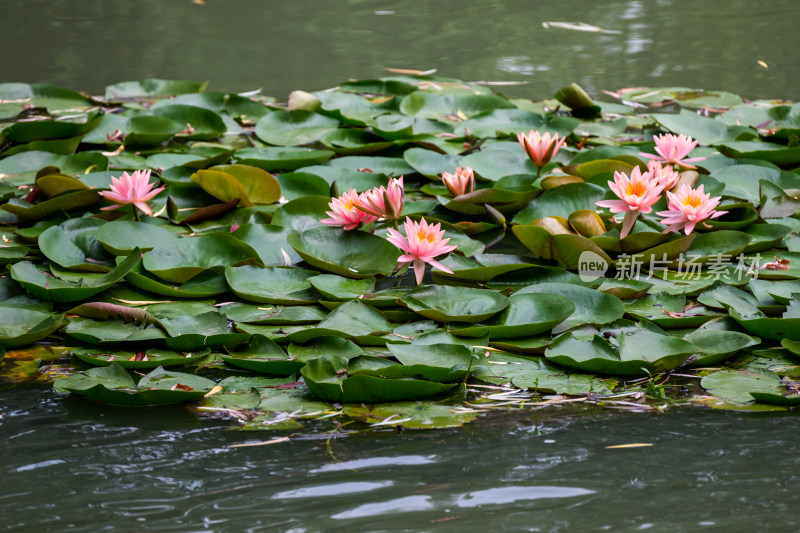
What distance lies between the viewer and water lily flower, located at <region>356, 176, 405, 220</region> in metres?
2.02

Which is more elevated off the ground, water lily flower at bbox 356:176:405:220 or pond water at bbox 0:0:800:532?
water lily flower at bbox 356:176:405:220

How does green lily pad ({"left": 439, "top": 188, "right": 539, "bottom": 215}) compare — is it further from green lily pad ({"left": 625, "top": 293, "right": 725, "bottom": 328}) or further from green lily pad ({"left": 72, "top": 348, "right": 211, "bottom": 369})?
green lily pad ({"left": 72, "top": 348, "right": 211, "bottom": 369})

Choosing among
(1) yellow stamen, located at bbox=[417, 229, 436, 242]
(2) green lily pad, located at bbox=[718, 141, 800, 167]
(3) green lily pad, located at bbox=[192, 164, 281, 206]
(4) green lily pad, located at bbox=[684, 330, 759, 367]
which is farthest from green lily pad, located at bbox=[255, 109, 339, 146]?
(4) green lily pad, located at bbox=[684, 330, 759, 367]

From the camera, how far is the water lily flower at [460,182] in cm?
235

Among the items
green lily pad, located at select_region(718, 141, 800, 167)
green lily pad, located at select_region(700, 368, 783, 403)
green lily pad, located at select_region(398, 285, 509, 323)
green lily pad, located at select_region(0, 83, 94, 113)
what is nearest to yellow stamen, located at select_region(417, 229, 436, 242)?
green lily pad, located at select_region(398, 285, 509, 323)

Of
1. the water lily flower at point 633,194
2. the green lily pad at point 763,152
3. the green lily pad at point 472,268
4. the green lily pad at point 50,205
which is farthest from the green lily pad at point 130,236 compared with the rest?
the green lily pad at point 763,152

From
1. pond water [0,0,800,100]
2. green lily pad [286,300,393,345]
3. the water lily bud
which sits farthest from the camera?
pond water [0,0,800,100]

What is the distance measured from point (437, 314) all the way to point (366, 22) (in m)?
4.17

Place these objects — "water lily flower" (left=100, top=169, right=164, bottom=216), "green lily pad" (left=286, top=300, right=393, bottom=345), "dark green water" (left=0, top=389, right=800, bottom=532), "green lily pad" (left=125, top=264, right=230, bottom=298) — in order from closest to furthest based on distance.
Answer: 1. "dark green water" (left=0, top=389, right=800, bottom=532)
2. "green lily pad" (left=286, top=300, right=393, bottom=345)
3. "green lily pad" (left=125, top=264, right=230, bottom=298)
4. "water lily flower" (left=100, top=169, right=164, bottom=216)

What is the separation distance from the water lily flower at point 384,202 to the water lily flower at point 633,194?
1.73 ft

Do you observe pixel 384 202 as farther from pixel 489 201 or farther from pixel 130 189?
pixel 130 189

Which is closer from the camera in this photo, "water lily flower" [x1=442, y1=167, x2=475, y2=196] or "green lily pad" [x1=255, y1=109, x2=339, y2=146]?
"water lily flower" [x1=442, y1=167, x2=475, y2=196]

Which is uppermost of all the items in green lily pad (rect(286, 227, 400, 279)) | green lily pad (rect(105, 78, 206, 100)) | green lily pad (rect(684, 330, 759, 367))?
green lily pad (rect(105, 78, 206, 100))

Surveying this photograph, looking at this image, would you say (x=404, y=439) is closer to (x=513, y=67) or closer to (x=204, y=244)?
(x=204, y=244)
